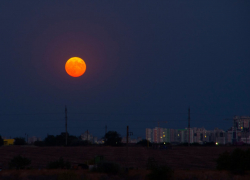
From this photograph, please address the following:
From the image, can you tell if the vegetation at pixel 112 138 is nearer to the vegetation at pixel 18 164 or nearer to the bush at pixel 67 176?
the vegetation at pixel 18 164

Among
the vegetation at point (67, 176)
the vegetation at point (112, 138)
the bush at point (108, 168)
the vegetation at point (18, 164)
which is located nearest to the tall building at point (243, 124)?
the vegetation at point (112, 138)

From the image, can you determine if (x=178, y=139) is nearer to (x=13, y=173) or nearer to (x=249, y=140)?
(x=249, y=140)

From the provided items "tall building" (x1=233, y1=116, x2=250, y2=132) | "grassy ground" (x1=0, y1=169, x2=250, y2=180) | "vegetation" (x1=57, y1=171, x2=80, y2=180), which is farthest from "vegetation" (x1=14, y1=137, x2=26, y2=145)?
"tall building" (x1=233, y1=116, x2=250, y2=132)

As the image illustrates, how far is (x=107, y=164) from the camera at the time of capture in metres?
33.9

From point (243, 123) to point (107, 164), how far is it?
441 feet

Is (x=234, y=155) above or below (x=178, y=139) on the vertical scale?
above

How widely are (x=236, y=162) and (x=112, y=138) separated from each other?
257 feet

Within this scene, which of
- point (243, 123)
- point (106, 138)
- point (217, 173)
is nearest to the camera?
point (217, 173)

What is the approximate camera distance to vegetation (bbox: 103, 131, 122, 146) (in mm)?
108169

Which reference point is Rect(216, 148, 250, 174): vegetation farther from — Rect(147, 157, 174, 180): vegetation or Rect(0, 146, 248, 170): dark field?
Rect(0, 146, 248, 170): dark field

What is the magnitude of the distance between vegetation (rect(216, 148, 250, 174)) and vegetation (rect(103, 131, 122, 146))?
2888 inches

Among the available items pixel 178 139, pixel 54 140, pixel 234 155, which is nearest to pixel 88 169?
pixel 234 155

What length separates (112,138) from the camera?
110m

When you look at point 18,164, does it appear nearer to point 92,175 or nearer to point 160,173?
point 92,175
